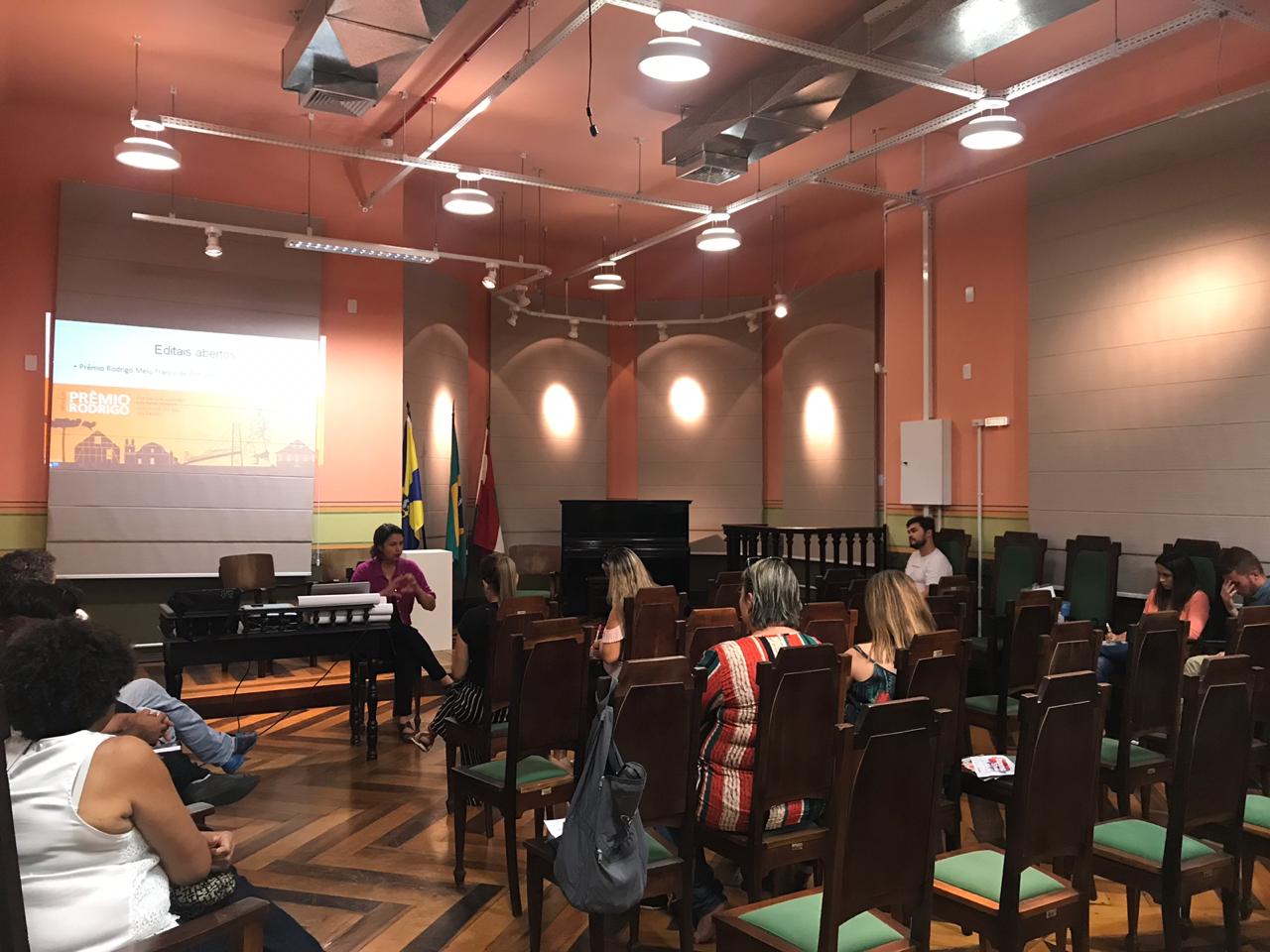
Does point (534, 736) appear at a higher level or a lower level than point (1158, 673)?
lower

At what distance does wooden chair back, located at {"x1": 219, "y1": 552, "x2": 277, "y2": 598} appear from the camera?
8.05 metres

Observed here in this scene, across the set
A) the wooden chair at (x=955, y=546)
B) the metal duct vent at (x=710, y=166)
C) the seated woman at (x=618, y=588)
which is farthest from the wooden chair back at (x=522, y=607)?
the wooden chair at (x=955, y=546)

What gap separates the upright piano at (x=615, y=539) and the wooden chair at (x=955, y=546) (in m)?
3.20

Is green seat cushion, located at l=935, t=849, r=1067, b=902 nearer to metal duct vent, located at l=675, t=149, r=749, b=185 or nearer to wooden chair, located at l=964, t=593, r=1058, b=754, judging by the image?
wooden chair, located at l=964, t=593, r=1058, b=754

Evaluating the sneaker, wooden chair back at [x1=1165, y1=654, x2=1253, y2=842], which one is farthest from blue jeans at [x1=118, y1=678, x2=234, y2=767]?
wooden chair back at [x1=1165, y1=654, x2=1253, y2=842]

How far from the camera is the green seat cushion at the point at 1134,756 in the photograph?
12.2ft

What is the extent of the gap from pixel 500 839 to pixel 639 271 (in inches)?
364

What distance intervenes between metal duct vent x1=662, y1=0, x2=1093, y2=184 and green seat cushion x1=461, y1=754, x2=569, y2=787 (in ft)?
14.1

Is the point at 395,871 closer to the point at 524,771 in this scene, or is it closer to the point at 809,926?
the point at 524,771

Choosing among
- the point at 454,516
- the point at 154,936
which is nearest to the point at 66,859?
the point at 154,936

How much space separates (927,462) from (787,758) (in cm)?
618

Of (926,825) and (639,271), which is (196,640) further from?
(639,271)

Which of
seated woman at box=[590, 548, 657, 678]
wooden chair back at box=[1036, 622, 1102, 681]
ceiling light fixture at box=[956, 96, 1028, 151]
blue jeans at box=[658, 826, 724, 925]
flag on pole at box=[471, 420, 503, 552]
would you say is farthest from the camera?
flag on pole at box=[471, 420, 503, 552]

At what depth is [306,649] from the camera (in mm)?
5504
